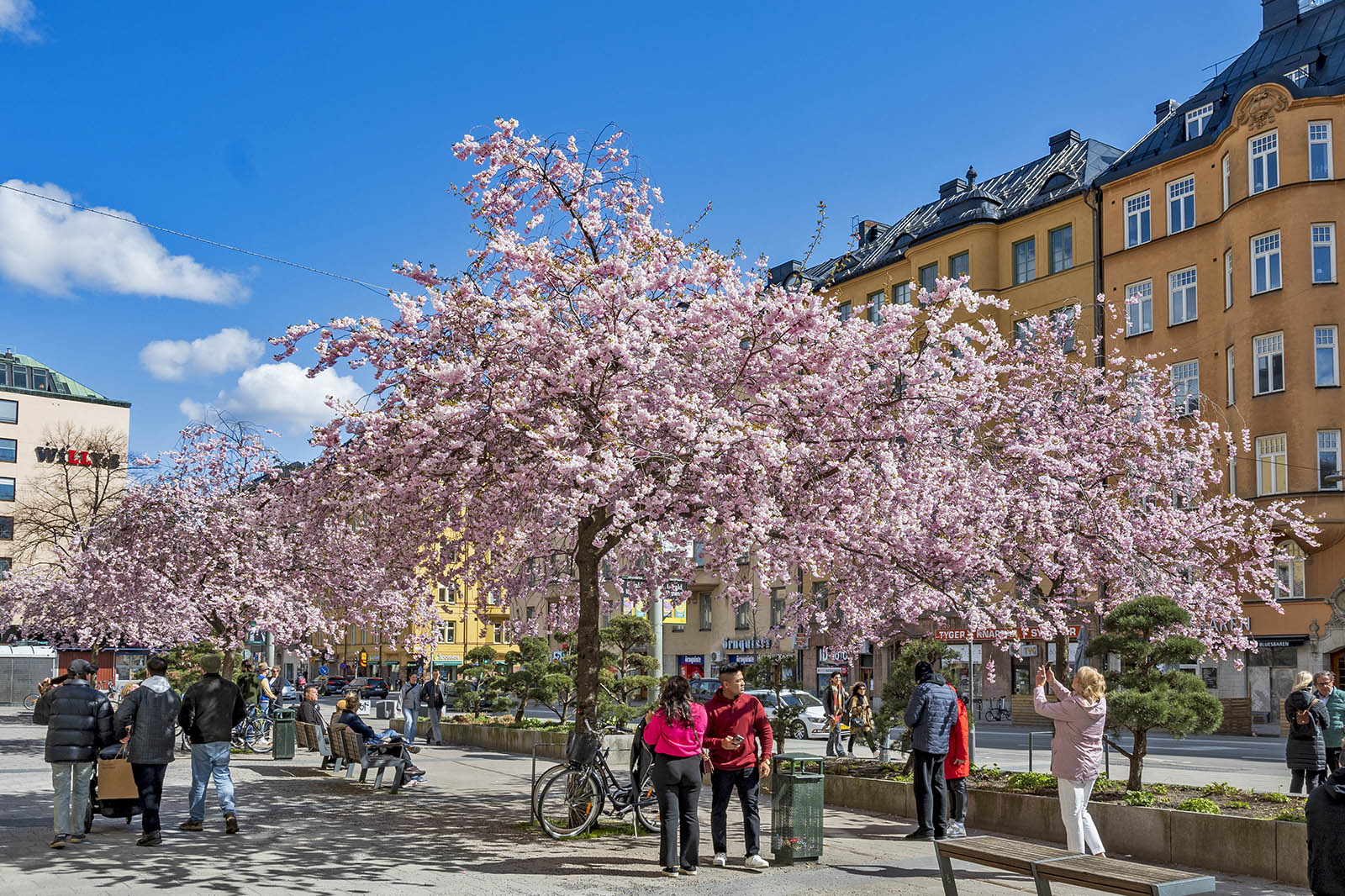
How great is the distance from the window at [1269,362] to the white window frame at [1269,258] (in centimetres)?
137

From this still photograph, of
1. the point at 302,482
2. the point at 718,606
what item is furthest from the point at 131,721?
the point at 718,606

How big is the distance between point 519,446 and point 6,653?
5269cm

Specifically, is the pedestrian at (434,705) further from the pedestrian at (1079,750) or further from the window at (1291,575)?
the window at (1291,575)

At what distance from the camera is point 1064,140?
167ft

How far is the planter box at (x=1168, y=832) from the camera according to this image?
36.0 ft

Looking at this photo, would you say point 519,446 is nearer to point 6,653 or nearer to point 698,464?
point 698,464

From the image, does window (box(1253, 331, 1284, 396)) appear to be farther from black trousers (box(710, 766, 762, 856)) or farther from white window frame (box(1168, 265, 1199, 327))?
black trousers (box(710, 766, 762, 856))

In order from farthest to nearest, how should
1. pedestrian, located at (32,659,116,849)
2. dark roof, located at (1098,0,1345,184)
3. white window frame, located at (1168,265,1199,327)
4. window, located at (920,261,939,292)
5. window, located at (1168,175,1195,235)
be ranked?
window, located at (920,261,939,292) → window, located at (1168,175,1195,235) → white window frame, located at (1168,265,1199,327) → dark roof, located at (1098,0,1345,184) → pedestrian, located at (32,659,116,849)

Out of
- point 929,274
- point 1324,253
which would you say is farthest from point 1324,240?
point 929,274

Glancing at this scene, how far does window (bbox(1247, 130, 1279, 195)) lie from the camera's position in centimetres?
3688

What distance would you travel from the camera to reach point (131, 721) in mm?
12844

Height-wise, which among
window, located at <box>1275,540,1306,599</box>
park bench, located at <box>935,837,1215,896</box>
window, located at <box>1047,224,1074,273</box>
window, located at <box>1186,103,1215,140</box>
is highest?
window, located at <box>1186,103,1215,140</box>

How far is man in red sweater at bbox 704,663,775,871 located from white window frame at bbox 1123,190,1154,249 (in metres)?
35.1

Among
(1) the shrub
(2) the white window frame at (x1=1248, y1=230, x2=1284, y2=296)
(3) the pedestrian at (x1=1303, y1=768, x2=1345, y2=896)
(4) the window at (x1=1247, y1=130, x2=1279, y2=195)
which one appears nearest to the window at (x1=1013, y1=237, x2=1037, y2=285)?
(4) the window at (x1=1247, y1=130, x2=1279, y2=195)
